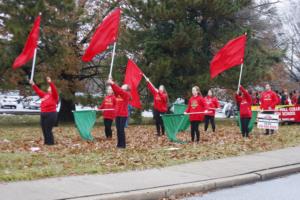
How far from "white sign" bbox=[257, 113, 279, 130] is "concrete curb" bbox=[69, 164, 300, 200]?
641 cm

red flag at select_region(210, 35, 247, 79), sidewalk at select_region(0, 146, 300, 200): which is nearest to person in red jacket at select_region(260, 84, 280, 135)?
red flag at select_region(210, 35, 247, 79)

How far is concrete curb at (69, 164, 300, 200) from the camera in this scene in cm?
796

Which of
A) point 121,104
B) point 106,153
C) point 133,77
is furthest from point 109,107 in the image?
point 106,153

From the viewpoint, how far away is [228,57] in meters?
17.4

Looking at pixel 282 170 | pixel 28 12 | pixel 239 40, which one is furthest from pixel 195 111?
pixel 28 12

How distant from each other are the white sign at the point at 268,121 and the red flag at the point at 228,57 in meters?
2.11


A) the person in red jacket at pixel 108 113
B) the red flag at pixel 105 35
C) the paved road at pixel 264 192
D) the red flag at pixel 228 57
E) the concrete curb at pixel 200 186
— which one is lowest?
the paved road at pixel 264 192

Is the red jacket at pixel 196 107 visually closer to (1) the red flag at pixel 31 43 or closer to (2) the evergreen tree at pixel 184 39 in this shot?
(1) the red flag at pixel 31 43

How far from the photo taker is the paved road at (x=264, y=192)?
8.49m

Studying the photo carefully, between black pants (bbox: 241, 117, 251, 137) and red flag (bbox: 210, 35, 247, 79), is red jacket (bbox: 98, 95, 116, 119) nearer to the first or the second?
red flag (bbox: 210, 35, 247, 79)

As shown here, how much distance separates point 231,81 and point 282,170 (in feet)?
56.4

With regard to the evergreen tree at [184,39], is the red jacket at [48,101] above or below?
below

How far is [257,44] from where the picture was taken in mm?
30406

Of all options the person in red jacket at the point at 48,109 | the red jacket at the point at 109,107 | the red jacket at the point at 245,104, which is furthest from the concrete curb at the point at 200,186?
the red jacket at the point at 109,107
